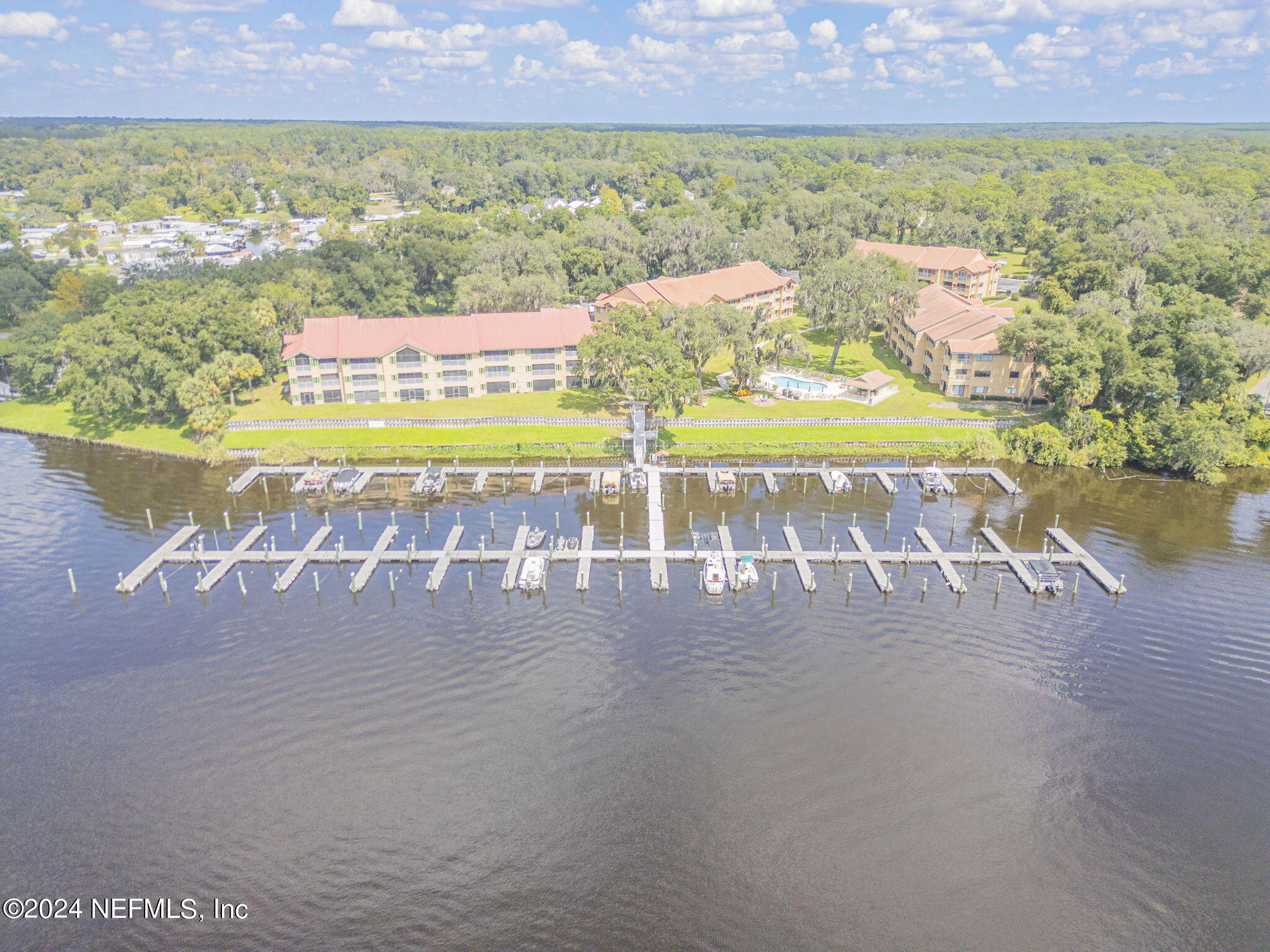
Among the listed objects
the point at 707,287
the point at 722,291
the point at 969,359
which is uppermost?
the point at 707,287

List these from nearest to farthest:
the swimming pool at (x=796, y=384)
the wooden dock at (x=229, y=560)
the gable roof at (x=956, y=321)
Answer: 1. the wooden dock at (x=229, y=560)
2. the gable roof at (x=956, y=321)
3. the swimming pool at (x=796, y=384)

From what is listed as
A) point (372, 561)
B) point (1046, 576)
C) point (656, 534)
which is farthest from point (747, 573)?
point (372, 561)

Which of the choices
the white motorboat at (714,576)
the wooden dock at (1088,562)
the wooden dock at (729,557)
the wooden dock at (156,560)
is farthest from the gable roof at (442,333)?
the wooden dock at (1088,562)

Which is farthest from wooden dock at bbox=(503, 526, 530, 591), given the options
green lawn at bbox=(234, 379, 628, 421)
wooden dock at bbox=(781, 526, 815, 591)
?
green lawn at bbox=(234, 379, 628, 421)

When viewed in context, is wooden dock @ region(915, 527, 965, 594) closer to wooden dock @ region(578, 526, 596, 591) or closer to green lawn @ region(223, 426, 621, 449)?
wooden dock @ region(578, 526, 596, 591)

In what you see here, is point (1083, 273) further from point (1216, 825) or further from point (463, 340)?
point (1216, 825)

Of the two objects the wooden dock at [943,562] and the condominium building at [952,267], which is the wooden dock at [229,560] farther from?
the condominium building at [952,267]

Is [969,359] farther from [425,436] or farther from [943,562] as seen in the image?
[425,436]
